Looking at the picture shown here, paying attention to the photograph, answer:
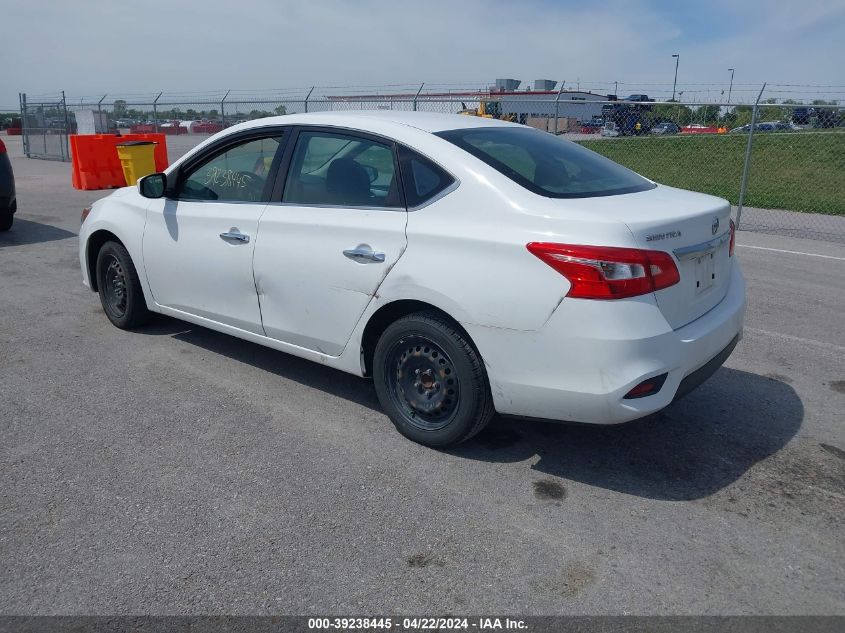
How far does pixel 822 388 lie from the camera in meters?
4.84

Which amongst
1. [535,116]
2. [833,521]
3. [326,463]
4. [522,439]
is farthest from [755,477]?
[535,116]

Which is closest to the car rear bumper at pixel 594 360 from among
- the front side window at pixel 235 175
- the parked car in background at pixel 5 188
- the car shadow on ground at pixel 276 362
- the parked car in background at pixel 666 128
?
the car shadow on ground at pixel 276 362

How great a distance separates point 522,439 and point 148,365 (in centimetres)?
266

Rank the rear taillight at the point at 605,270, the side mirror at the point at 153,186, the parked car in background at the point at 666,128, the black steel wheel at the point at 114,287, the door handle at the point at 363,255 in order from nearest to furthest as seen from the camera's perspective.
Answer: the rear taillight at the point at 605,270 → the door handle at the point at 363,255 → the side mirror at the point at 153,186 → the black steel wheel at the point at 114,287 → the parked car in background at the point at 666,128

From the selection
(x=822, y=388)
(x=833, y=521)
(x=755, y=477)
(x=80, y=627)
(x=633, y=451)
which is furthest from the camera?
(x=822, y=388)

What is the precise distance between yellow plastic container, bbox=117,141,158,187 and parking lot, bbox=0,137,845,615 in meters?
9.71

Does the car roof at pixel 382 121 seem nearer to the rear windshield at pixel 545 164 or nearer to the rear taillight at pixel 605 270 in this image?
the rear windshield at pixel 545 164

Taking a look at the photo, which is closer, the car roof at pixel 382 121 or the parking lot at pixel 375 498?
the parking lot at pixel 375 498

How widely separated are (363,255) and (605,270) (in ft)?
4.29

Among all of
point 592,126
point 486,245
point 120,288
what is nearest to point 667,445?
point 486,245

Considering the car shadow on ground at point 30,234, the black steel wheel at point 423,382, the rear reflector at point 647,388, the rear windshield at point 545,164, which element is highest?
the rear windshield at point 545,164

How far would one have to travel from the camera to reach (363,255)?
3.92 metres

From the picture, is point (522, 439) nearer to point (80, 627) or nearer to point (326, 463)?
point (326, 463)

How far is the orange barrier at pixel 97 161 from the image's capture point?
1523cm
